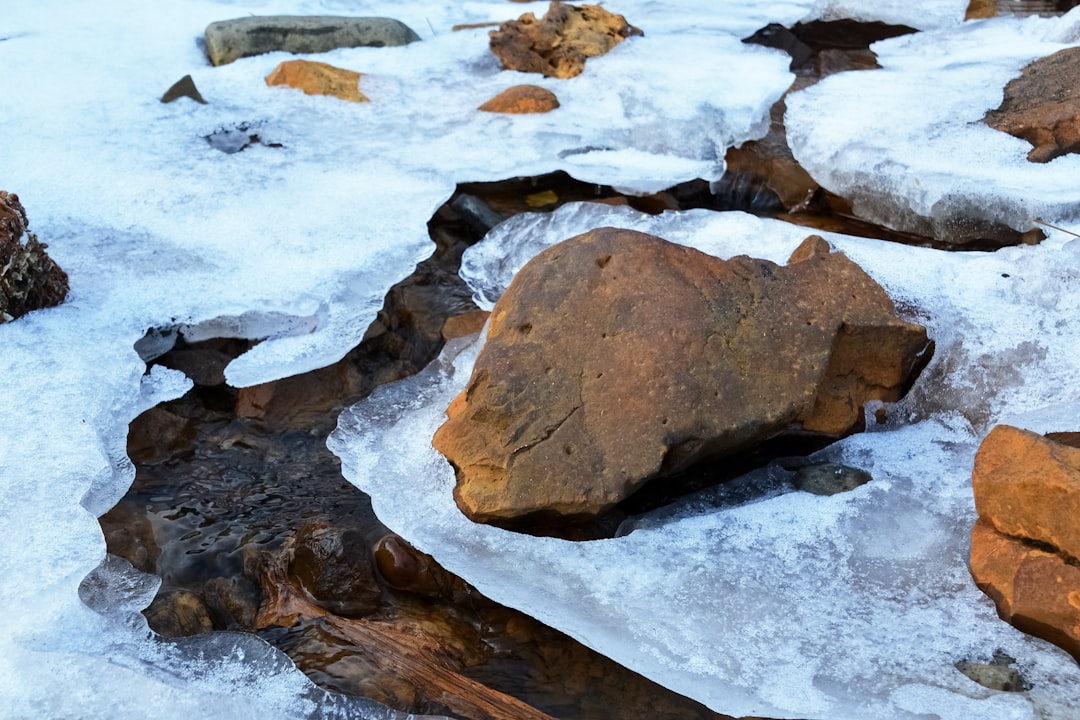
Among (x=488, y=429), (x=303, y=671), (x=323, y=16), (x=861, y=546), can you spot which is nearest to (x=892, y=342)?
(x=861, y=546)

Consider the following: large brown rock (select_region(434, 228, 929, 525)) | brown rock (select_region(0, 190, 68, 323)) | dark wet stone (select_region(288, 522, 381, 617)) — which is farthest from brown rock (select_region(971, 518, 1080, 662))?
brown rock (select_region(0, 190, 68, 323))

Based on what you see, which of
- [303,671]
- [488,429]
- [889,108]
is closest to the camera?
[303,671]

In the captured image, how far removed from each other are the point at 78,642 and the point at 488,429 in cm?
97

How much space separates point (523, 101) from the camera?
4.26 metres

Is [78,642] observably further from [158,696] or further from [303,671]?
[303,671]

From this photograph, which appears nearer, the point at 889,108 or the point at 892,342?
the point at 892,342

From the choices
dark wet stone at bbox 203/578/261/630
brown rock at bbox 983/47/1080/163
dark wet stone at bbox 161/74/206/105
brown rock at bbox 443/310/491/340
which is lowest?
dark wet stone at bbox 203/578/261/630

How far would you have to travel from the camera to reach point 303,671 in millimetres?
2131

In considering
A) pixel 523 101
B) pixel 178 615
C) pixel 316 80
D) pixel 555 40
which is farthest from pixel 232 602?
pixel 555 40

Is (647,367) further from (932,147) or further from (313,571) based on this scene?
(932,147)

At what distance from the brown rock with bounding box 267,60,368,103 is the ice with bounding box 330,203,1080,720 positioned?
195cm

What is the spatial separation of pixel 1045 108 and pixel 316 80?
298 cm

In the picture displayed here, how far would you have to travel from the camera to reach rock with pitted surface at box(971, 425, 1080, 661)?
1948 mm

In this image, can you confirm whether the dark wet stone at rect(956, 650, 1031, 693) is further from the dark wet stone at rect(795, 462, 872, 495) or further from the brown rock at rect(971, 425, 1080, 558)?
the dark wet stone at rect(795, 462, 872, 495)
